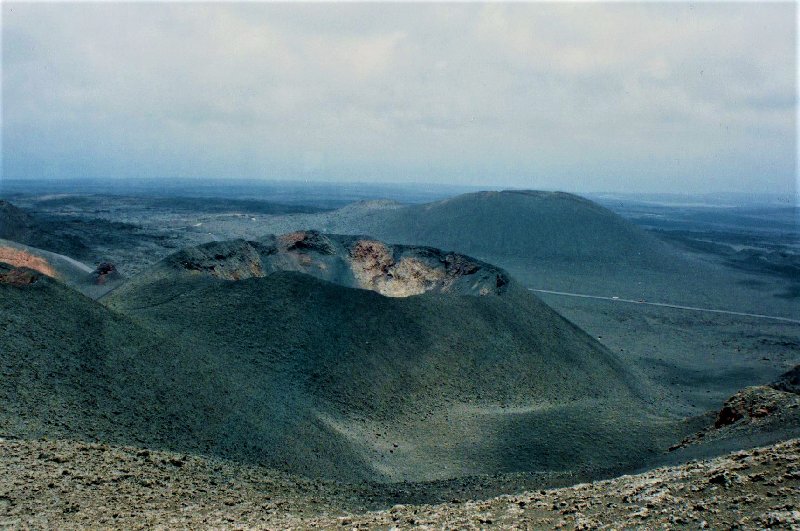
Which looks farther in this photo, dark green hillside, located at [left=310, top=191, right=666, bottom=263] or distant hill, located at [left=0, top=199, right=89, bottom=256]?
dark green hillside, located at [left=310, top=191, right=666, bottom=263]

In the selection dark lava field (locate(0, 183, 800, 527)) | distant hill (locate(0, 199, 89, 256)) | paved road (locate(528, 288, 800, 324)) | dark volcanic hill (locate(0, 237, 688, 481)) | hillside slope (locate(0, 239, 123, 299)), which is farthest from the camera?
distant hill (locate(0, 199, 89, 256))

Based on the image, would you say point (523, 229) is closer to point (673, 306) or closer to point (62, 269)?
point (673, 306)

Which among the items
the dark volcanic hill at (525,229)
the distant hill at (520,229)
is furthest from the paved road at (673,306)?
the dark volcanic hill at (525,229)

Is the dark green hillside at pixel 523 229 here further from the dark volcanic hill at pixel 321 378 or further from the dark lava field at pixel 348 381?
the dark volcanic hill at pixel 321 378

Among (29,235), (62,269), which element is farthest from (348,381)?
(29,235)

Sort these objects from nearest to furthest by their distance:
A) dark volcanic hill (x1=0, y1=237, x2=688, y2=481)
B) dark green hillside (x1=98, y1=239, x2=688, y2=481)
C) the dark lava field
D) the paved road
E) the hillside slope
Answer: the dark lava field, dark volcanic hill (x1=0, y1=237, x2=688, y2=481), dark green hillside (x1=98, y1=239, x2=688, y2=481), the hillside slope, the paved road

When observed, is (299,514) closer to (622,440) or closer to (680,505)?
(680,505)

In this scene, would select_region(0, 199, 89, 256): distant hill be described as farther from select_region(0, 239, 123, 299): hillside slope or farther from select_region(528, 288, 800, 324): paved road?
select_region(528, 288, 800, 324): paved road

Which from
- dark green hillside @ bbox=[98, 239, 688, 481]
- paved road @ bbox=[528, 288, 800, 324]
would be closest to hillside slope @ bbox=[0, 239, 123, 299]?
dark green hillside @ bbox=[98, 239, 688, 481]
